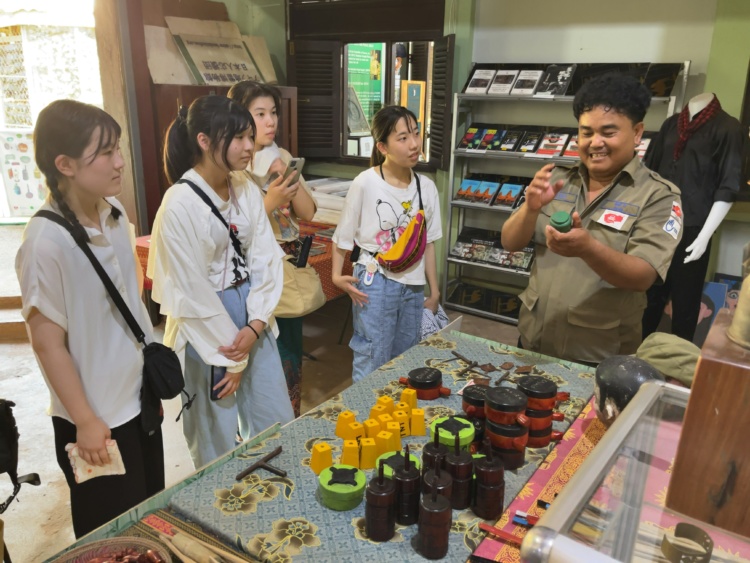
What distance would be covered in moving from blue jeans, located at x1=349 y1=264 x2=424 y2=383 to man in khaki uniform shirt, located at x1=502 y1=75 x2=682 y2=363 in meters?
0.64

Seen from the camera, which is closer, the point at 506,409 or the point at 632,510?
the point at 632,510

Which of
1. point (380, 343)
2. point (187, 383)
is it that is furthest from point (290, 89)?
point (187, 383)

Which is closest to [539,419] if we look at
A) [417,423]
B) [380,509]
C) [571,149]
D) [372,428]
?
[417,423]

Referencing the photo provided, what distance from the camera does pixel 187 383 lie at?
183 cm

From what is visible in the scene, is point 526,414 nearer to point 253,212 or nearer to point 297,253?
point 253,212

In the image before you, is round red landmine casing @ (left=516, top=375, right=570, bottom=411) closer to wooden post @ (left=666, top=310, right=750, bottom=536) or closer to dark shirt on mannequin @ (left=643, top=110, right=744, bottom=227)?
wooden post @ (left=666, top=310, right=750, bottom=536)

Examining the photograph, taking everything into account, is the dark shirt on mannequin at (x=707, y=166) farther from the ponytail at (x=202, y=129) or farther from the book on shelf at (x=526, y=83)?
the ponytail at (x=202, y=129)

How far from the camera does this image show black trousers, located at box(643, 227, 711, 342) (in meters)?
3.37

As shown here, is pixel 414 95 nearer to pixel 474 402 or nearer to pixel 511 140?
pixel 511 140

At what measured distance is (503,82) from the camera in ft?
13.6

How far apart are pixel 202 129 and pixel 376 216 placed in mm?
833

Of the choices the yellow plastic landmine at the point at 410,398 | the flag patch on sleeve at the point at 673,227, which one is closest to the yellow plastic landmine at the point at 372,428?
the yellow plastic landmine at the point at 410,398

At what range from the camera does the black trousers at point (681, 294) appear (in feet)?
11.0

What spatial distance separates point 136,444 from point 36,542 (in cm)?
→ 102
